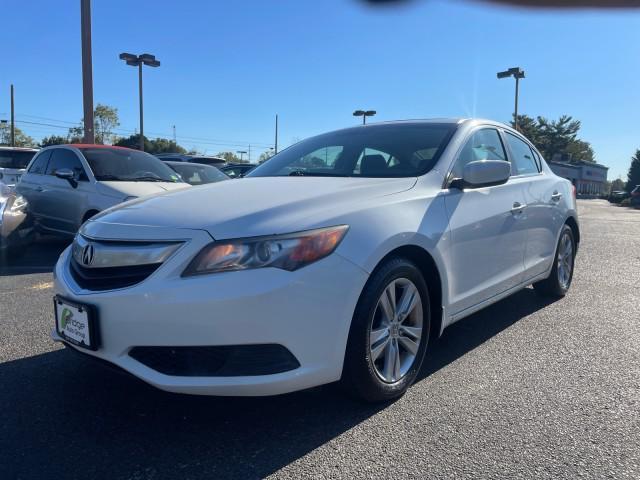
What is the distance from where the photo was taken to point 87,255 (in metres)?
2.69

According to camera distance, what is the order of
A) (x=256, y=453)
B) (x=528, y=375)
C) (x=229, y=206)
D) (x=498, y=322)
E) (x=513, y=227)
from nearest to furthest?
(x=256, y=453) → (x=229, y=206) → (x=528, y=375) → (x=513, y=227) → (x=498, y=322)

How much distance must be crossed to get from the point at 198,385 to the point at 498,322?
108 inches

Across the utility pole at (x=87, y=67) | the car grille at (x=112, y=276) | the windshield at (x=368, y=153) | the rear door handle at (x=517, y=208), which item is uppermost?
the utility pole at (x=87, y=67)

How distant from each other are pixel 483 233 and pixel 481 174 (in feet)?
1.26

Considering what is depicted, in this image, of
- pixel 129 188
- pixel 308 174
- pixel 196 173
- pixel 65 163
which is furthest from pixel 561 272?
pixel 196 173

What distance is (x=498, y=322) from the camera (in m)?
4.30

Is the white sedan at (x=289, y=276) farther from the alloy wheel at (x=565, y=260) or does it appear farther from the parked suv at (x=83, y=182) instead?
the parked suv at (x=83, y=182)

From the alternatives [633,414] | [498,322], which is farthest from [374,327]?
[498,322]

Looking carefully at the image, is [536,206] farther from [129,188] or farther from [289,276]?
[129,188]

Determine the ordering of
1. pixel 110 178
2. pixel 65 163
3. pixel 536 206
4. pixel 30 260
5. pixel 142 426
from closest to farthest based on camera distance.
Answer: pixel 142 426 < pixel 536 206 < pixel 30 260 < pixel 110 178 < pixel 65 163

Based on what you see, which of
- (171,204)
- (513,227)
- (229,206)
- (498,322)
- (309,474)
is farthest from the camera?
(498,322)

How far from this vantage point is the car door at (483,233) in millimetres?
3232

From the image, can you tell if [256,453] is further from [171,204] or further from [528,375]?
[528,375]

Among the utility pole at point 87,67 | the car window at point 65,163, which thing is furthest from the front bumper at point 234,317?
the utility pole at point 87,67
